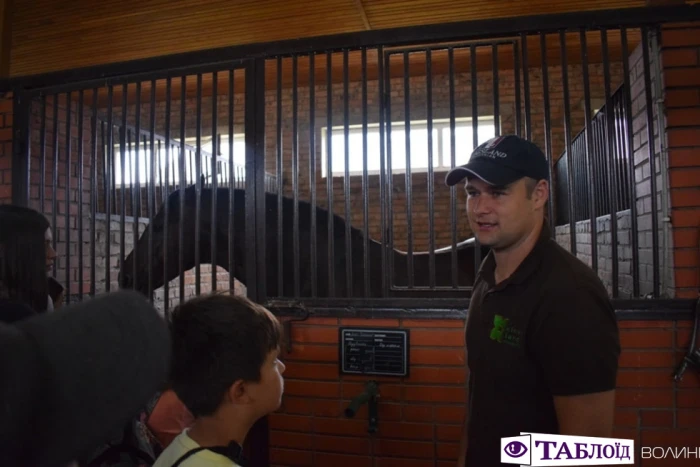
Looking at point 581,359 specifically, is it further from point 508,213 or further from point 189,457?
point 189,457

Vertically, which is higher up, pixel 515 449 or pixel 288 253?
pixel 288 253

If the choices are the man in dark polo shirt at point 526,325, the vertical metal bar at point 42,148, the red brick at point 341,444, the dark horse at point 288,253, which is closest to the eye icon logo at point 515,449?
the man in dark polo shirt at point 526,325

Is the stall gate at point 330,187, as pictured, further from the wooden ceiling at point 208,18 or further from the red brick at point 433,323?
the wooden ceiling at point 208,18

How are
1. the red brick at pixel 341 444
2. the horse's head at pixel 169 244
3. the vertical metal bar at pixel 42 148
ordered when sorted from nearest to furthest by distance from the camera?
the red brick at pixel 341 444 → the vertical metal bar at pixel 42 148 → the horse's head at pixel 169 244

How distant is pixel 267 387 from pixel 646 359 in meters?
1.67

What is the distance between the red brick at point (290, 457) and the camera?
221cm

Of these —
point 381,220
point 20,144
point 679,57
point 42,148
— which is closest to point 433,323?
point 381,220

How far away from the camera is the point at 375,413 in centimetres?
199

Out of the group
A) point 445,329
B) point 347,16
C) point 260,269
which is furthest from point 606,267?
point 347,16

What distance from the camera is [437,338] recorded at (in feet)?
6.76

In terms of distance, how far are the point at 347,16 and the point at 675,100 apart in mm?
2732

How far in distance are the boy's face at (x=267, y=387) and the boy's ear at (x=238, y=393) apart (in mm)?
13

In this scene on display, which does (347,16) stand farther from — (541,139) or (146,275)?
(541,139)

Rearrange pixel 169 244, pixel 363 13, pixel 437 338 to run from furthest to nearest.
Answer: pixel 363 13, pixel 169 244, pixel 437 338
